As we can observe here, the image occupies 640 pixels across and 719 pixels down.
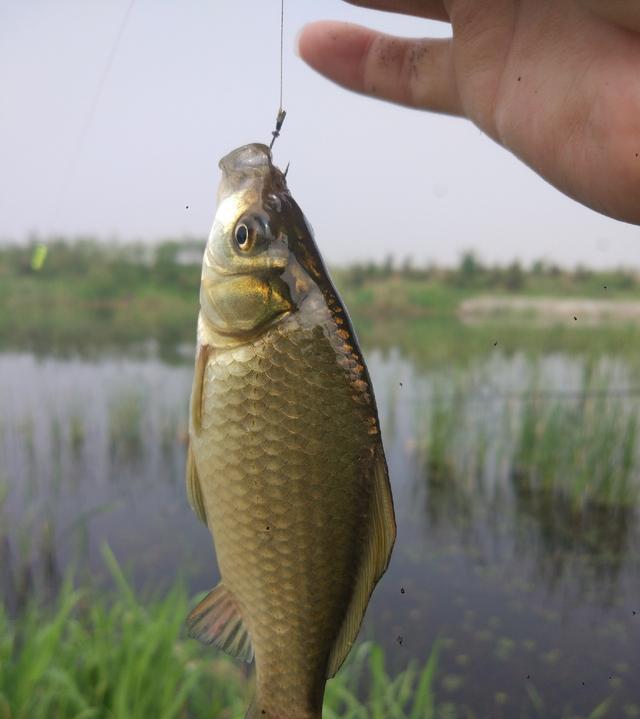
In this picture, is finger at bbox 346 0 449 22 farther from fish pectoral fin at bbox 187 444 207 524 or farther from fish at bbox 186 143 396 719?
fish pectoral fin at bbox 187 444 207 524

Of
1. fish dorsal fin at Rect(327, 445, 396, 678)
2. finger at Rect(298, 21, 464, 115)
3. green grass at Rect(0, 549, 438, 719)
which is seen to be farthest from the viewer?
green grass at Rect(0, 549, 438, 719)

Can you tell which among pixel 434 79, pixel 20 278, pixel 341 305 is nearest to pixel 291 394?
pixel 341 305

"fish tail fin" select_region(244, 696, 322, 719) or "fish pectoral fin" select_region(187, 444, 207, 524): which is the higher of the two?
"fish pectoral fin" select_region(187, 444, 207, 524)

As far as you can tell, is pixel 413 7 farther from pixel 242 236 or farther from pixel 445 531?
pixel 445 531

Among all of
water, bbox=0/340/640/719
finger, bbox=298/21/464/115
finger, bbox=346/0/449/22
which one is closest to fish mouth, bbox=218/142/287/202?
finger, bbox=346/0/449/22

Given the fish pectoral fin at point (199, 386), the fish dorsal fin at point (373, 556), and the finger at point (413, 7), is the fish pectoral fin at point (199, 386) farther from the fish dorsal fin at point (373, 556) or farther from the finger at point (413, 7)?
the finger at point (413, 7)

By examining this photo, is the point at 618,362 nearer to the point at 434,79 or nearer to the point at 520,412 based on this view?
the point at 520,412

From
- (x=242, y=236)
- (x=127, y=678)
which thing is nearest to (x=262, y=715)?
(x=242, y=236)
